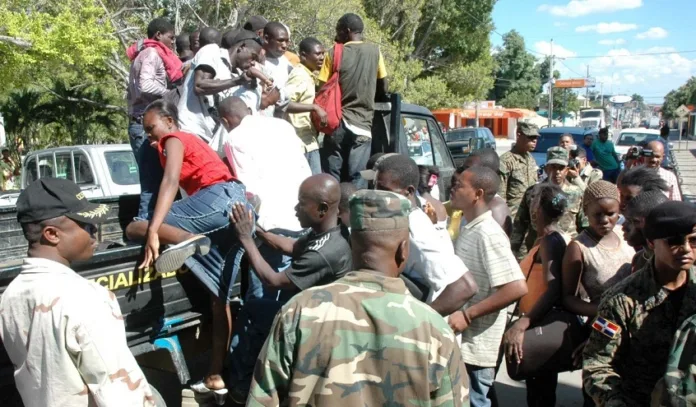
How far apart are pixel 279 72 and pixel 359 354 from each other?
12.4 feet

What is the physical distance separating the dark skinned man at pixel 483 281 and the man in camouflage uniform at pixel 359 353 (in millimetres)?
1234

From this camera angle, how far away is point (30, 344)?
215cm

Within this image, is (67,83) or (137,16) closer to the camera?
(137,16)

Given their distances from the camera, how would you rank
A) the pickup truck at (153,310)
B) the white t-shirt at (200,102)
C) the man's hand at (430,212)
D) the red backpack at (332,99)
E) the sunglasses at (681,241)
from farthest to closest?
the red backpack at (332,99)
the white t-shirt at (200,102)
the man's hand at (430,212)
the pickup truck at (153,310)
the sunglasses at (681,241)

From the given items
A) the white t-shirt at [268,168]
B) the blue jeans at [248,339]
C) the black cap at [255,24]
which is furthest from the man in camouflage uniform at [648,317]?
the black cap at [255,24]

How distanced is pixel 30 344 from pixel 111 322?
26 cm

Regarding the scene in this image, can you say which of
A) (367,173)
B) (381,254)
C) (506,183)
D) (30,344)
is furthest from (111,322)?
(506,183)

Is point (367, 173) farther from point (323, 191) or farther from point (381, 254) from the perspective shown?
point (381, 254)

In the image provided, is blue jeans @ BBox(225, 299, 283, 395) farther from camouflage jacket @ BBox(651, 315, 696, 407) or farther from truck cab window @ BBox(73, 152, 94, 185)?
truck cab window @ BBox(73, 152, 94, 185)

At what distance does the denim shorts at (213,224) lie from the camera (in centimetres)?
355

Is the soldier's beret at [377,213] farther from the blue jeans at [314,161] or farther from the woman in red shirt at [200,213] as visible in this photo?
the blue jeans at [314,161]

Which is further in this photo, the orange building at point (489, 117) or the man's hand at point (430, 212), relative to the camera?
the orange building at point (489, 117)

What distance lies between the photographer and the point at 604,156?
11625mm

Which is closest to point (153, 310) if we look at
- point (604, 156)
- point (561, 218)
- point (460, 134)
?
point (561, 218)
